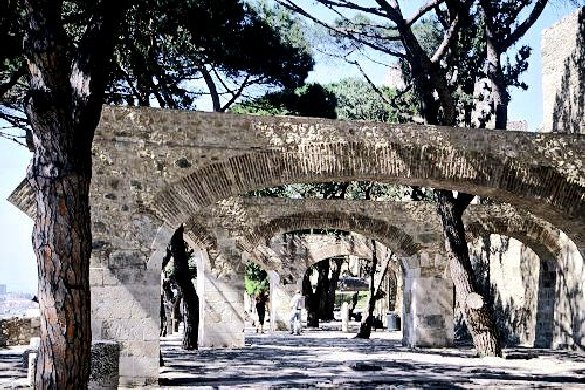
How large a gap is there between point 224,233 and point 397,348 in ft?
13.4

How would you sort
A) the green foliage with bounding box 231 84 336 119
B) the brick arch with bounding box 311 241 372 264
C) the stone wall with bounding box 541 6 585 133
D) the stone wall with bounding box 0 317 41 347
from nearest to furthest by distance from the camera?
the stone wall with bounding box 541 6 585 133 → the stone wall with bounding box 0 317 41 347 → the green foliage with bounding box 231 84 336 119 → the brick arch with bounding box 311 241 372 264

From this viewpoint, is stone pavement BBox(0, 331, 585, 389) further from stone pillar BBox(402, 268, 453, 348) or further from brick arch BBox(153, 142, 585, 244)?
brick arch BBox(153, 142, 585, 244)

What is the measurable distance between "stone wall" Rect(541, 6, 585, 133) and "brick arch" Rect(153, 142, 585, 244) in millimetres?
4397

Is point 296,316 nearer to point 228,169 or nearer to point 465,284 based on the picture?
point 465,284

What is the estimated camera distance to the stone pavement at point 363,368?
8.34m

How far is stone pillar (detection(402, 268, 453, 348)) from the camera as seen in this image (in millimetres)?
13797

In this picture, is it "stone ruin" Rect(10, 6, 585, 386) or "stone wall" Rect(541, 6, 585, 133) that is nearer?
"stone ruin" Rect(10, 6, 585, 386)

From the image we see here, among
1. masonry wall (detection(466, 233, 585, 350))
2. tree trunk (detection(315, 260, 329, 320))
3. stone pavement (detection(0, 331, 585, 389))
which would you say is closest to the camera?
stone pavement (detection(0, 331, 585, 389))

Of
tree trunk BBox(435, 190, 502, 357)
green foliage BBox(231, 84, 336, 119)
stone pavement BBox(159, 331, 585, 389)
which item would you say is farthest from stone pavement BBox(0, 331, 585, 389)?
green foliage BBox(231, 84, 336, 119)

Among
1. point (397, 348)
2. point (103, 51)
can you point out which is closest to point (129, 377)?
point (103, 51)

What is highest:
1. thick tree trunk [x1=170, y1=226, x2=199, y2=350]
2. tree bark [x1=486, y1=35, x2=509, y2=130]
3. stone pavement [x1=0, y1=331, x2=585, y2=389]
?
tree bark [x1=486, y1=35, x2=509, y2=130]

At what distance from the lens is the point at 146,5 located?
1112 centimetres

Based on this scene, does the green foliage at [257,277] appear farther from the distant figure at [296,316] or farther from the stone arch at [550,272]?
the stone arch at [550,272]

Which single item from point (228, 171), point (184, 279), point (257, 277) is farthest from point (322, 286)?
point (228, 171)
